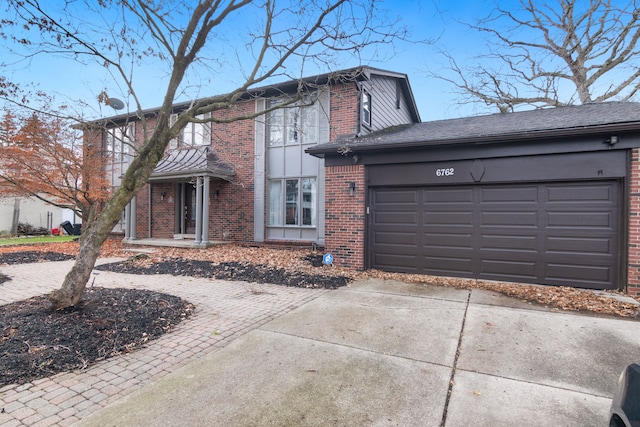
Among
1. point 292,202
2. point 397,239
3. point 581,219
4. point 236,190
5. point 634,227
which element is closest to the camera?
point 634,227

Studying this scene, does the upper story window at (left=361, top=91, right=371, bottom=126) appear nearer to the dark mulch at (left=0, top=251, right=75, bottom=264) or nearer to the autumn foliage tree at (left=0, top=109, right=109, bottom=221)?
the autumn foliage tree at (left=0, top=109, right=109, bottom=221)

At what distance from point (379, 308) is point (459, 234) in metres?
3.26

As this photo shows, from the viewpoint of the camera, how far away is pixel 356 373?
3.03m

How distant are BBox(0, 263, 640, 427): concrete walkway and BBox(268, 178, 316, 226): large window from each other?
21.8 feet

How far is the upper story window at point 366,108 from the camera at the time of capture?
1068 cm

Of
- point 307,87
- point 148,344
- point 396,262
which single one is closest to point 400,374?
point 148,344

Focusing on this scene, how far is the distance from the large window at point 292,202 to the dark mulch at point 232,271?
326 centimetres

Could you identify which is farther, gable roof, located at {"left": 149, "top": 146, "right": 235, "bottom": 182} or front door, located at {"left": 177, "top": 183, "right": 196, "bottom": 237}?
front door, located at {"left": 177, "top": 183, "right": 196, "bottom": 237}

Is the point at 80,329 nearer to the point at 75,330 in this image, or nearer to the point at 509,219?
the point at 75,330

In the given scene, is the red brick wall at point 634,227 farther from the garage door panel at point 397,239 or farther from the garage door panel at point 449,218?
the garage door panel at point 397,239

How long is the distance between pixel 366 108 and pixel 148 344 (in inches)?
371

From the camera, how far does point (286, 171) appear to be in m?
11.8

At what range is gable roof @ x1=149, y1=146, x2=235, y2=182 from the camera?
461 inches

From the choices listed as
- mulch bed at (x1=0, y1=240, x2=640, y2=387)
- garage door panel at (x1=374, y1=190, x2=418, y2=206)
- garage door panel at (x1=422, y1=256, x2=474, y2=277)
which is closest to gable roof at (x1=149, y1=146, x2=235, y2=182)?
mulch bed at (x1=0, y1=240, x2=640, y2=387)
